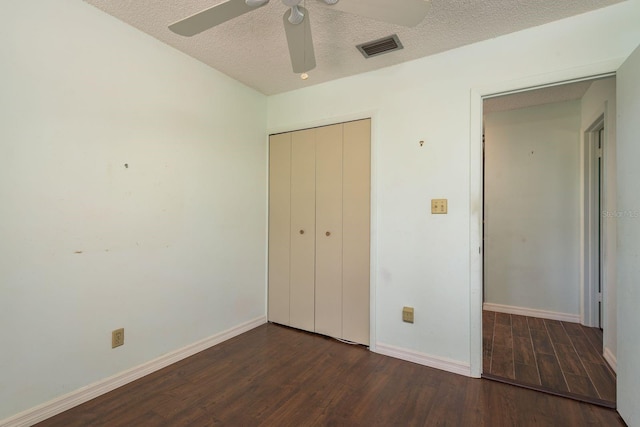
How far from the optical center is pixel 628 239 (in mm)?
1601

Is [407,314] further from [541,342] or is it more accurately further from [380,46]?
[380,46]

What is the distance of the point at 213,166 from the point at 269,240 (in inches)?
38.8

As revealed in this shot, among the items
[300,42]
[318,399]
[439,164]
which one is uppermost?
[300,42]

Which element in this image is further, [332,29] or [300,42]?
[332,29]

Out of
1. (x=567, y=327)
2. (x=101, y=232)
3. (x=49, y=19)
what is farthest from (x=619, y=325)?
(x=49, y=19)

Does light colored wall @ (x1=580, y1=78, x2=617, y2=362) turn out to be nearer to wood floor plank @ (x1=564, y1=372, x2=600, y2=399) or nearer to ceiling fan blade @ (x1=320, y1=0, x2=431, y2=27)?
wood floor plank @ (x1=564, y1=372, x2=600, y2=399)

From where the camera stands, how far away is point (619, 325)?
1.72 meters

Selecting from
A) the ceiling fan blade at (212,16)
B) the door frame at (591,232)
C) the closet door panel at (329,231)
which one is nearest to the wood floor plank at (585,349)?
the door frame at (591,232)

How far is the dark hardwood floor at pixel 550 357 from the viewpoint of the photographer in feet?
6.54

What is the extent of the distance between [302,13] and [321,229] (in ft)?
6.05

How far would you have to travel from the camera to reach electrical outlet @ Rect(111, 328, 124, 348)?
1.98 meters

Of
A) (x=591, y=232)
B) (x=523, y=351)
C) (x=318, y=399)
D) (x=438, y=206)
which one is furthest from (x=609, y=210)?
(x=318, y=399)

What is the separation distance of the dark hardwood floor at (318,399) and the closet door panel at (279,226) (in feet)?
2.46

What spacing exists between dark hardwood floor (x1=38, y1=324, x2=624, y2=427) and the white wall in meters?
0.31
